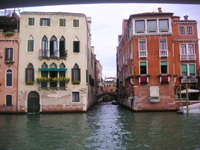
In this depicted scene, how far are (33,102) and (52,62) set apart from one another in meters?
4.41

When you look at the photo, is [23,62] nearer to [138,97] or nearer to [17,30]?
[17,30]

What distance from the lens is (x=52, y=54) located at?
2428 cm

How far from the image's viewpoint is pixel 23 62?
78.4 feet

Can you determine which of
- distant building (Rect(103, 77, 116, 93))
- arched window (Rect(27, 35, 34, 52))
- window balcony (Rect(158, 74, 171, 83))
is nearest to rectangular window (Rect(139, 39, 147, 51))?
window balcony (Rect(158, 74, 171, 83))

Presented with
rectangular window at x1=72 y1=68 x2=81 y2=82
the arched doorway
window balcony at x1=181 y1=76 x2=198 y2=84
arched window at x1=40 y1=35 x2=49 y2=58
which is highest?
arched window at x1=40 y1=35 x2=49 y2=58

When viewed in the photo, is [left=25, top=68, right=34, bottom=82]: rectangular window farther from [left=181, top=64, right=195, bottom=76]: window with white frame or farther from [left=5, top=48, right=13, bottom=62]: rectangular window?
[left=181, top=64, right=195, bottom=76]: window with white frame

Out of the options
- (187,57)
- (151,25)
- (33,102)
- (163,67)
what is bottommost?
(33,102)

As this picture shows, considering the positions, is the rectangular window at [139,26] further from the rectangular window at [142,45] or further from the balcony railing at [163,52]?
the balcony railing at [163,52]

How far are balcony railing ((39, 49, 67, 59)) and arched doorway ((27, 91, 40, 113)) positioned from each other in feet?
12.6

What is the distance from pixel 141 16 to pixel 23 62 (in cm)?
1300

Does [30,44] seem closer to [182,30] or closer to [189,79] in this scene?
[182,30]

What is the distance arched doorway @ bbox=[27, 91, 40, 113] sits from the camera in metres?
23.8

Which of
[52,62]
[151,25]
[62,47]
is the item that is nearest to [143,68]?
[151,25]

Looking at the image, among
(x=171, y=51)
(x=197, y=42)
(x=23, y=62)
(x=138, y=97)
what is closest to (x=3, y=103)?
(x=23, y=62)
